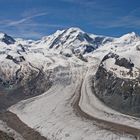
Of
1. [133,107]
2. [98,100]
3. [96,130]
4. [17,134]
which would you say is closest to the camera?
[96,130]

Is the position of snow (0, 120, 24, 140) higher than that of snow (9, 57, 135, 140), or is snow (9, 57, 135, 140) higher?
snow (9, 57, 135, 140)

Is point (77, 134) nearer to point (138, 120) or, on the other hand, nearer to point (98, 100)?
point (138, 120)

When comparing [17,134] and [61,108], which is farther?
[61,108]

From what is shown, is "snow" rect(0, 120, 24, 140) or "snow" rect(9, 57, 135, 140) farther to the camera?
"snow" rect(0, 120, 24, 140)

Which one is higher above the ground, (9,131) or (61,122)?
(61,122)

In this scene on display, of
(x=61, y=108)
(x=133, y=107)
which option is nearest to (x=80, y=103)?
(x=61, y=108)

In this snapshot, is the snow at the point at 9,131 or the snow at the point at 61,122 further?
the snow at the point at 9,131

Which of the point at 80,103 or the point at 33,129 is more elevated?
the point at 80,103

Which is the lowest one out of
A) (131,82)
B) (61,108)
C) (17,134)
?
(17,134)

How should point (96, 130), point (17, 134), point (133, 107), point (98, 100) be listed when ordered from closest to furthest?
point (96, 130) < point (17, 134) < point (133, 107) < point (98, 100)

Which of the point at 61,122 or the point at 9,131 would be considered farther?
the point at 61,122

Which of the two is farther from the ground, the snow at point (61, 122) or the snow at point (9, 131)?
the snow at point (61, 122)
